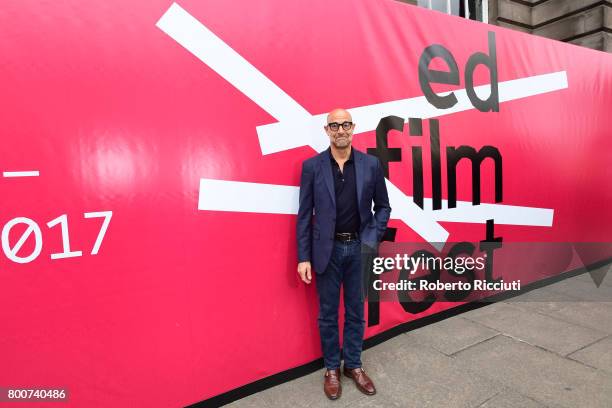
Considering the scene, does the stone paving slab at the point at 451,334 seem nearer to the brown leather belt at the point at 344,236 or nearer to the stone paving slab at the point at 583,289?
the brown leather belt at the point at 344,236

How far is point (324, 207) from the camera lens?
229 centimetres

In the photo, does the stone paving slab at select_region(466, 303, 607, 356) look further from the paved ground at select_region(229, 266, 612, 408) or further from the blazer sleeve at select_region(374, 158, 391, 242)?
the blazer sleeve at select_region(374, 158, 391, 242)

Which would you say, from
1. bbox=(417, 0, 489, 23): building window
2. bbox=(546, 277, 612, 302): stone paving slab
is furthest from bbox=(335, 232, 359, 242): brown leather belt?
bbox=(417, 0, 489, 23): building window

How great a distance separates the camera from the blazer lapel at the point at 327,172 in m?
2.28

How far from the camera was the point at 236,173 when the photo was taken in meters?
2.31

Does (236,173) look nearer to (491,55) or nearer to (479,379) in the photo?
(479,379)

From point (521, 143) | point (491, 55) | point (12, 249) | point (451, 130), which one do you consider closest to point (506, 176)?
point (521, 143)

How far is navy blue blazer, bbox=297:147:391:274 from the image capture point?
2.29 metres

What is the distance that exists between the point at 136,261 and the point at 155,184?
422mm

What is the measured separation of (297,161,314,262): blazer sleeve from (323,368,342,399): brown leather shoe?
742mm

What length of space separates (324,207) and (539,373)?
1.77m

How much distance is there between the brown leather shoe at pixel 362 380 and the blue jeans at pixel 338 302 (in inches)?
1.4

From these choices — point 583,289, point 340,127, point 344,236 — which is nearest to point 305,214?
point 344,236

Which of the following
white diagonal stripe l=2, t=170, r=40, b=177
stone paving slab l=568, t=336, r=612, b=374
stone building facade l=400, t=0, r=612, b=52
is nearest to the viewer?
white diagonal stripe l=2, t=170, r=40, b=177
